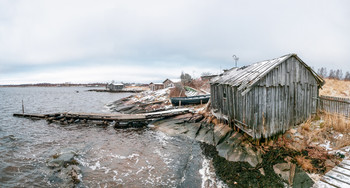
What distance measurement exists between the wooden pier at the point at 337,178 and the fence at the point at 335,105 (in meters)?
5.04

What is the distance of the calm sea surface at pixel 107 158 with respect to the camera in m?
9.34

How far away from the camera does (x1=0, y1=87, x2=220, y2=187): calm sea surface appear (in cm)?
934

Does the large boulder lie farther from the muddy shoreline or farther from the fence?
the fence

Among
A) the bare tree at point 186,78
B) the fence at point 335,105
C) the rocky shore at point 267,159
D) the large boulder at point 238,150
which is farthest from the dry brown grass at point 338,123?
the bare tree at point 186,78

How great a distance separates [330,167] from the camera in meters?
7.81

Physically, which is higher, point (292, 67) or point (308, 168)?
point (292, 67)

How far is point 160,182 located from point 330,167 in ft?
26.7

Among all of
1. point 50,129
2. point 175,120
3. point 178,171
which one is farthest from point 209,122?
point 50,129

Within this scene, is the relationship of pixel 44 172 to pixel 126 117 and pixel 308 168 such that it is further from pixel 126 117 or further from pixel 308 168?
pixel 308 168

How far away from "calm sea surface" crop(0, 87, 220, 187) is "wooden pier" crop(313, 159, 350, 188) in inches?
193

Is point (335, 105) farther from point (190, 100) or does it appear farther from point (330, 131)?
point (190, 100)

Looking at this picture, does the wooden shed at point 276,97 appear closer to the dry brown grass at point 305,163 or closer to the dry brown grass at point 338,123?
the dry brown grass at point 338,123

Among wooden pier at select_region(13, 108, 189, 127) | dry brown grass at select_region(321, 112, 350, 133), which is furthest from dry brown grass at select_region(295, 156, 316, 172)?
wooden pier at select_region(13, 108, 189, 127)

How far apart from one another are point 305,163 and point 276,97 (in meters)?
4.19
